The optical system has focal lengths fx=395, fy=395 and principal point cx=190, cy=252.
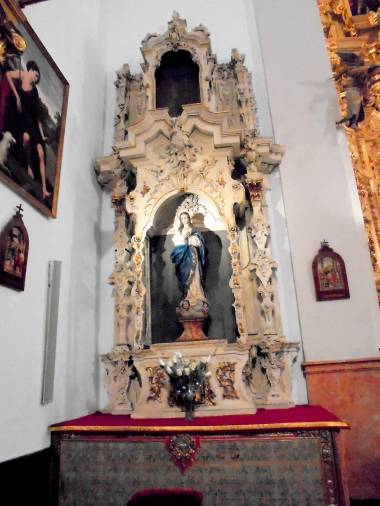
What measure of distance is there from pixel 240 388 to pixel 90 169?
335 cm

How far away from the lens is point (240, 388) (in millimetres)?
3980

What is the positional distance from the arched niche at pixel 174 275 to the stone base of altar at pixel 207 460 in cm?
139

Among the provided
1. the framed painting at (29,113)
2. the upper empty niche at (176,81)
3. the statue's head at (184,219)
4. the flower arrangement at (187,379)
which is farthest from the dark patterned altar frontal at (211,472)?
the upper empty niche at (176,81)

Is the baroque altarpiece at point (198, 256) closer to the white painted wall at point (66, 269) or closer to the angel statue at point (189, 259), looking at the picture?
the angel statue at point (189, 259)

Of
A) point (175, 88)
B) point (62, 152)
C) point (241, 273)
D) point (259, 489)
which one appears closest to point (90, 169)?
point (62, 152)

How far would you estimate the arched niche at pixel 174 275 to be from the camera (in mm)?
4812

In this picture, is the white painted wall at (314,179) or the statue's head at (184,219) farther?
the statue's head at (184,219)

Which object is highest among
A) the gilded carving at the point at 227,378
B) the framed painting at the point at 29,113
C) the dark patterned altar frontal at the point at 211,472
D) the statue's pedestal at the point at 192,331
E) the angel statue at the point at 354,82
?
the angel statue at the point at 354,82

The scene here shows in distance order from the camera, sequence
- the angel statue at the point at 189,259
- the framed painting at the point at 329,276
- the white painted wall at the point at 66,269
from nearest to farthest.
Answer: the white painted wall at the point at 66,269 → the framed painting at the point at 329,276 → the angel statue at the point at 189,259

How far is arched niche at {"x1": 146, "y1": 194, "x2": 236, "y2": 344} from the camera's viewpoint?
4812 millimetres

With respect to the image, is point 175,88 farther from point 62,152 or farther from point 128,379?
point 128,379

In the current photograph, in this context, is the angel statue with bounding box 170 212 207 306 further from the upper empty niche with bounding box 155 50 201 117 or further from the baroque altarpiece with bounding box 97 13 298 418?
the upper empty niche with bounding box 155 50 201 117

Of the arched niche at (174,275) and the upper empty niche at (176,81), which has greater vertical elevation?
the upper empty niche at (176,81)

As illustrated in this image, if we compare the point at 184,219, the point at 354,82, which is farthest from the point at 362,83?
the point at 184,219
